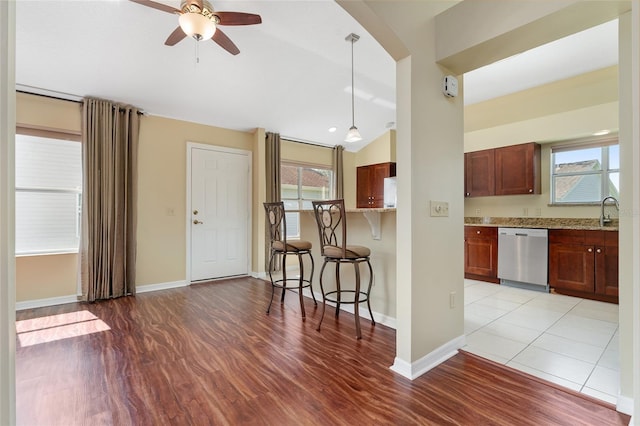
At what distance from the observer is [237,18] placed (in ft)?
7.73

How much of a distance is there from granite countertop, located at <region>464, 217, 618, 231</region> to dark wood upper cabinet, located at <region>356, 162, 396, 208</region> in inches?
68.1

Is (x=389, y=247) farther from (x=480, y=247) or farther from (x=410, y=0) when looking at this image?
(x=480, y=247)

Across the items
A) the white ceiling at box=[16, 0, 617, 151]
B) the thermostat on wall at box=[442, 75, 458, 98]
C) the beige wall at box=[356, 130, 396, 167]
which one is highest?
the white ceiling at box=[16, 0, 617, 151]

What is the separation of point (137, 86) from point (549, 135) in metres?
5.58

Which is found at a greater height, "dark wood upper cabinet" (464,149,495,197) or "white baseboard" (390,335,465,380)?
"dark wood upper cabinet" (464,149,495,197)

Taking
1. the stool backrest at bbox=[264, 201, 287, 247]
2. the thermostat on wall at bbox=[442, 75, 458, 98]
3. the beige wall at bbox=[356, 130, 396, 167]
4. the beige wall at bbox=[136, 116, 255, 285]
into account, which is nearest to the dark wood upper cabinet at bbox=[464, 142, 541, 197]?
the beige wall at bbox=[356, 130, 396, 167]

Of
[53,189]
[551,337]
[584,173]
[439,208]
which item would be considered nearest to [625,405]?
[551,337]

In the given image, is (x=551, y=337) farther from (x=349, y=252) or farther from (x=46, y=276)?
(x=46, y=276)

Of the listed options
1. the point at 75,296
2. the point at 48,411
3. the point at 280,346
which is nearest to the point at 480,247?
the point at 280,346

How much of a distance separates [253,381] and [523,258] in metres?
3.98

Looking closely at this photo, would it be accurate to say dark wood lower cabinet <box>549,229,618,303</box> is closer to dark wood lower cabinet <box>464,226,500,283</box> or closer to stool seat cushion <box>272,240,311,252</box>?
dark wood lower cabinet <box>464,226,500,283</box>

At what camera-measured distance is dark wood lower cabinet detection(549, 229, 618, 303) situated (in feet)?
11.2

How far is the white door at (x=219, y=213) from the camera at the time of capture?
4500 millimetres

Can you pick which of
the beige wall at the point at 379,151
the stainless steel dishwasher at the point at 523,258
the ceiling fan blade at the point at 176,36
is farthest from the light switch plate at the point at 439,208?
the beige wall at the point at 379,151
